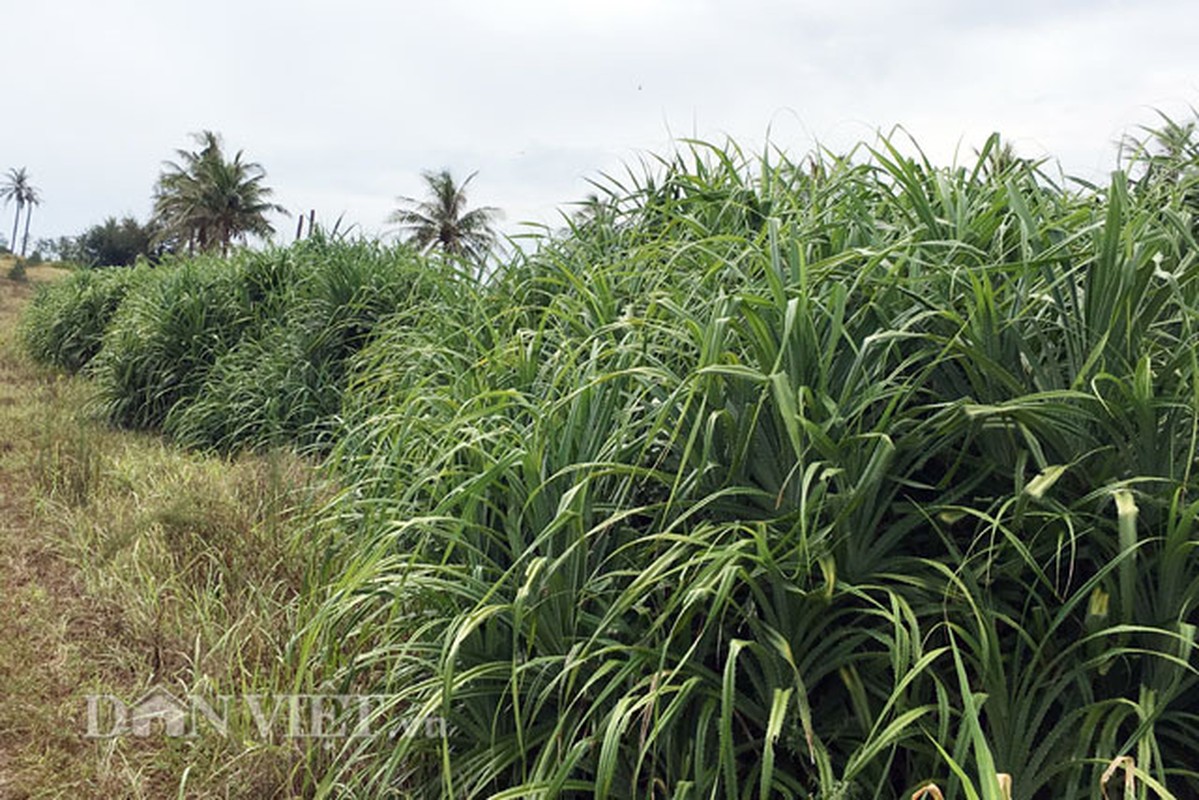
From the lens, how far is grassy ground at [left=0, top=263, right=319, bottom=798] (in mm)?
1953

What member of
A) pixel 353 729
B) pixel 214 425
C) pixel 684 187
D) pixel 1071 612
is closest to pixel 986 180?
pixel 684 187

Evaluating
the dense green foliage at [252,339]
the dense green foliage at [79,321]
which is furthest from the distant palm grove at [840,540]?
the dense green foliage at [79,321]

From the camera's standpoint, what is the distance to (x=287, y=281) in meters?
5.98

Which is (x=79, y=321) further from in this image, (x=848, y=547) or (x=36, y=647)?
(x=848, y=547)

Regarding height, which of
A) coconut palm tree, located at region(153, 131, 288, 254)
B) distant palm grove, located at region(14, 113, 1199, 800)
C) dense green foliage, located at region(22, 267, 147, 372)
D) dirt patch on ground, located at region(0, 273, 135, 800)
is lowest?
dirt patch on ground, located at region(0, 273, 135, 800)

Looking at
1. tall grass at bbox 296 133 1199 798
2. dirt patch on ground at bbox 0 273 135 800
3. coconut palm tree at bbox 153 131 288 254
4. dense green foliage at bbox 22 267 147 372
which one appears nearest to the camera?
tall grass at bbox 296 133 1199 798

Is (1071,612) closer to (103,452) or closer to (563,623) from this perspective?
(563,623)

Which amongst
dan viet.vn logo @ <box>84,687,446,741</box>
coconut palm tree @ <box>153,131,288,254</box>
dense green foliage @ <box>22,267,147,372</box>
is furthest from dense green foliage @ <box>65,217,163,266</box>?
dan viet.vn logo @ <box>84,687,446,741</box>

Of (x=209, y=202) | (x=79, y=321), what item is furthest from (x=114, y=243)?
(x=79, y=321)

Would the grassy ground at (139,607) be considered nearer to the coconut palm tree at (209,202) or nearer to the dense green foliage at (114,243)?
the coconut palm tree at (209,202)

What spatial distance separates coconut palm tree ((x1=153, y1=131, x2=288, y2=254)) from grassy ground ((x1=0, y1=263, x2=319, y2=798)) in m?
29.9

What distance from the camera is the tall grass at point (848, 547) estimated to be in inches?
55.4

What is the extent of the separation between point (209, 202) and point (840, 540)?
35.2 metres

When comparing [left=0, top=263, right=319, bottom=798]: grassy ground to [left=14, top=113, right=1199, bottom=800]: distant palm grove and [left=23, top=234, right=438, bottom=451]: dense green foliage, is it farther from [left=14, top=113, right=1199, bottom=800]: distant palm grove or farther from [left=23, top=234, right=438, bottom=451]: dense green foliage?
[left=23, top=234, right=438, bottom=451]: dense green foliage
